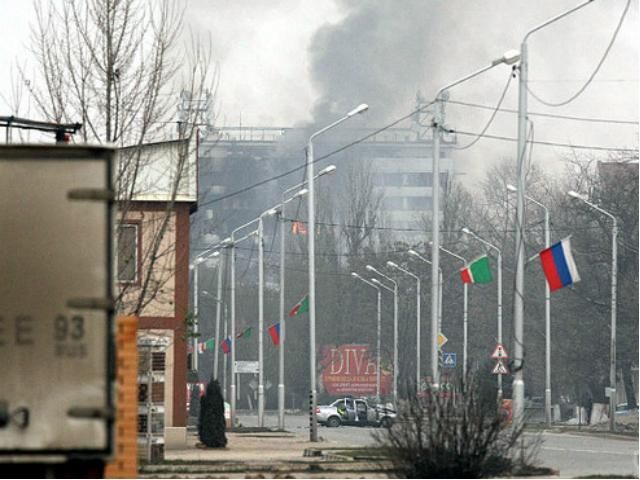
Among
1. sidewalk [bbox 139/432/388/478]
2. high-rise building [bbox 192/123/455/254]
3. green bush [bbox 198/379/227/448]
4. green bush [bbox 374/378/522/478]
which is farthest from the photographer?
high-rise building [bbox 192/123/455/254]

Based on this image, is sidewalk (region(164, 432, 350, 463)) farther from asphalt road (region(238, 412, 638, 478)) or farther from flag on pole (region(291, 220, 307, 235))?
flag on pole (region(291, 220, 307, 235))

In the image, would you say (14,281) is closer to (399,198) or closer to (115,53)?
(115,53)

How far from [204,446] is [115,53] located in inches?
578

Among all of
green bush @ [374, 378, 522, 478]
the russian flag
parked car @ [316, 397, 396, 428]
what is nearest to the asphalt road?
green bush @ [374, 378, 522, 478]

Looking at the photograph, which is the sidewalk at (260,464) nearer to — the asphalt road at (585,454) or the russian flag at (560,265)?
the asphalt road at (585,454)

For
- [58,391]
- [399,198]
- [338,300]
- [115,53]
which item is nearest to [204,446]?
[115,53]

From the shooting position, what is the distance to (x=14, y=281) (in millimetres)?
10812

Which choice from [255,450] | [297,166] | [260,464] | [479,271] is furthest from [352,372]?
[297,166]

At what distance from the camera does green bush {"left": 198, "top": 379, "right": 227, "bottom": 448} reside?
43562 millimetres

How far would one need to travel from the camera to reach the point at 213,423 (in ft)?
144

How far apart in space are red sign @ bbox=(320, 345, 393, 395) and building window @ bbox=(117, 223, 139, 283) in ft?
183

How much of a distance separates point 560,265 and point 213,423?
15096 mm

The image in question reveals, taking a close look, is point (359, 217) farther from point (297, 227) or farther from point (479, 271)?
point (479, 271)

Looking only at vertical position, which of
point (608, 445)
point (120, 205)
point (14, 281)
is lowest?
point (608, 445)
